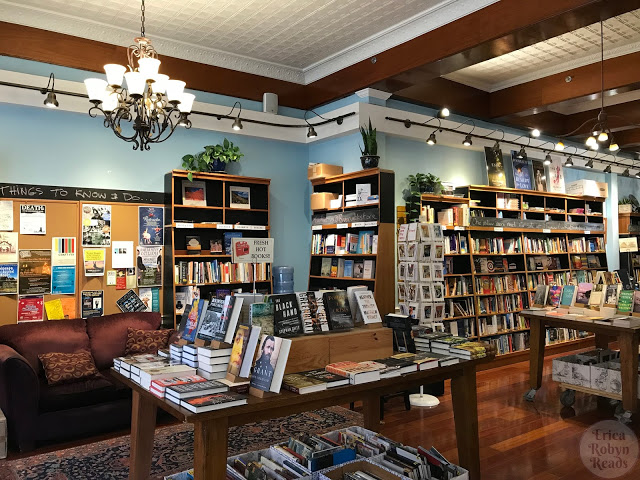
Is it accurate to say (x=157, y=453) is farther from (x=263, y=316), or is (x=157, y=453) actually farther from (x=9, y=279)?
(x=9, y=279)

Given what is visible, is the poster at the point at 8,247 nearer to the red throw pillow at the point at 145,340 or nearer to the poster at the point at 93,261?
the poster at the point at 93,261

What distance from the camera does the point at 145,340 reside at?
519cm

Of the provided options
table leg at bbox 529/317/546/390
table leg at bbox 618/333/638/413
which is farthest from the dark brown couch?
table leg at bbox 618/333/638/413

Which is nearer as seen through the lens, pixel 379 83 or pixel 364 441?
pixel 364 441

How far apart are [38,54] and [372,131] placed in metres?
3.52

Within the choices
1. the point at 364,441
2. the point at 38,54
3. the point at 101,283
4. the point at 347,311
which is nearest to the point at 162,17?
the point at 38,54

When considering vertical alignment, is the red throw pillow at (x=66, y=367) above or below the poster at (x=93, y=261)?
below

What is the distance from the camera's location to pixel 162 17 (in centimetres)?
539

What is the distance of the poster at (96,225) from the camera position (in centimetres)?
555

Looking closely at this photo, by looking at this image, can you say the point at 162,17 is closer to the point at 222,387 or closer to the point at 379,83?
the point at 379,83

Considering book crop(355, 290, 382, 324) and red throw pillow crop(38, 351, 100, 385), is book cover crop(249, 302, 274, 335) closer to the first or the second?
book crop(355, 290, 382, 324)

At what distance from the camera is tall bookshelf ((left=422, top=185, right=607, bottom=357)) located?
23.4 ft

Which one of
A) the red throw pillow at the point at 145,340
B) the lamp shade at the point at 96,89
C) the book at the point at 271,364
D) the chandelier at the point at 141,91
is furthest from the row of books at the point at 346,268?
the book at the point at 271,364

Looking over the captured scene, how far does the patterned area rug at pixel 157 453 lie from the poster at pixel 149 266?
6.15ft
